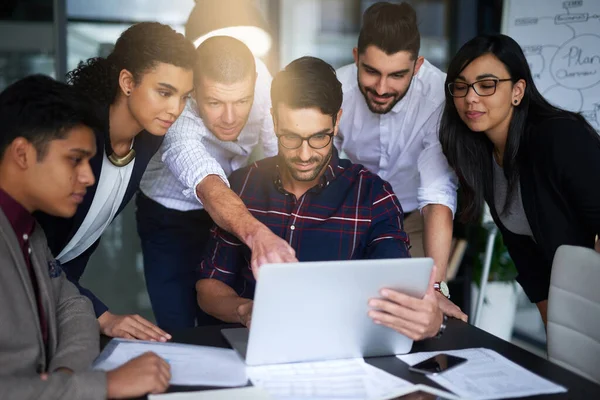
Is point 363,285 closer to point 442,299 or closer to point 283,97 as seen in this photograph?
point 442,299

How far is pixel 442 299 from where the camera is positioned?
1790mm

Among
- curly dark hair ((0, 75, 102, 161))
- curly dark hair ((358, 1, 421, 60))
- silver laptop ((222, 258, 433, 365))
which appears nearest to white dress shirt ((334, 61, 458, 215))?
curly dark hair ((358, 1, 421, 60))

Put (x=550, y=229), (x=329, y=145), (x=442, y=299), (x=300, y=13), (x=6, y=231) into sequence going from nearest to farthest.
→ 1. (x=6, y=231)
2. (x=442, y=299)
3. (x=329, y=145)
4. (x=550, y=229)
5. (x=300, y=13)

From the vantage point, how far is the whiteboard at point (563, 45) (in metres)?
3.15

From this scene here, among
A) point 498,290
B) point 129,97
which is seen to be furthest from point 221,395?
point 498,290

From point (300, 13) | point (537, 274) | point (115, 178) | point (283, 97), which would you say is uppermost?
point (300, 13)

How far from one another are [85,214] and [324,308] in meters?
0.85

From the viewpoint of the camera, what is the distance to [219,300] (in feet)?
5.93

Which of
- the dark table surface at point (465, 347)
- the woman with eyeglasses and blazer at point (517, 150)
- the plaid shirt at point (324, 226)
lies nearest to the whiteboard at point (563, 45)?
the woman with eyeglasses and blazer at point (517, 150)

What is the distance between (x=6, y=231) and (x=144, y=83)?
756mm

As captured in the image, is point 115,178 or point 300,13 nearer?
point 115,178

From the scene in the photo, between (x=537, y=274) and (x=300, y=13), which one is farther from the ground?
(x=300, y=13)

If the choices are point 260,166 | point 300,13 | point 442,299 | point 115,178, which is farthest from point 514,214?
point 300,13

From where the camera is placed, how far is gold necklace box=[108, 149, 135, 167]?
184 centimetres
